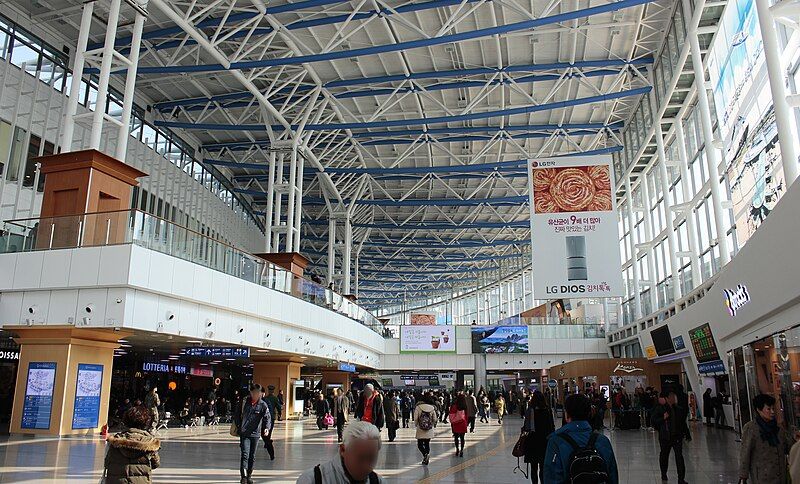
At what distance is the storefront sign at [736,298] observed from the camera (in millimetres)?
14272

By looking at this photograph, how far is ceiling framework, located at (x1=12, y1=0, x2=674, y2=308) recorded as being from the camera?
76.1 ft

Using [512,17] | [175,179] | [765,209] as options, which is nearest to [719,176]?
[765,209]

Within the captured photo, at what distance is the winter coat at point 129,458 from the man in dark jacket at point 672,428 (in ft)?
25.3

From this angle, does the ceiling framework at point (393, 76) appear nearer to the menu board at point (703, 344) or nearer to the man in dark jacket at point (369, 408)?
the menu board at point (703, 344)

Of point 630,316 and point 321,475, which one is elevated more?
point 630,316

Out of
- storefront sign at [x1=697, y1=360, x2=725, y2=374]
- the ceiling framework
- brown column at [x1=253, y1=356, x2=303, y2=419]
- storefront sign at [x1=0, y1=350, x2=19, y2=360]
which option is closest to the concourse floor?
storefront sign at [x1=697, y1=360, x2=725, y2=374]

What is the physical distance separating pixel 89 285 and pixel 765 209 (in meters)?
16.1

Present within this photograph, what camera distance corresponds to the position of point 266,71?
27.9m

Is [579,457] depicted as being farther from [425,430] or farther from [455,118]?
[455,118]

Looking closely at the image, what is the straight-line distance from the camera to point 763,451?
6242 mm

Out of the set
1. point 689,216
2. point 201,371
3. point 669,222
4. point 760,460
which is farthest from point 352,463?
point 201,371

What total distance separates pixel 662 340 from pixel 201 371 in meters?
21.5

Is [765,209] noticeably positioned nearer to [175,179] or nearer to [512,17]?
[512,17]

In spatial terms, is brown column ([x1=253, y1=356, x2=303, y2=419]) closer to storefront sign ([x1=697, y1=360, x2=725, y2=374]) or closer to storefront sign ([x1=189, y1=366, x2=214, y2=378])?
storefront sign ([x1=189, y1=366, x2=214, y2=378])
